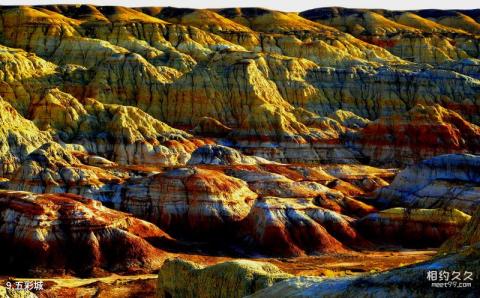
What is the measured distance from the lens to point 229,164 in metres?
91.2

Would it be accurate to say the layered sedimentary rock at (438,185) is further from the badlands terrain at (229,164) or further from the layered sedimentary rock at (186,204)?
the layered sedimentary rock at (186,204)

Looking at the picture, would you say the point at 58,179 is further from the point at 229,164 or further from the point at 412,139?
the point at 412,139

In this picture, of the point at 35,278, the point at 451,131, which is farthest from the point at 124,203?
the point at 451,131

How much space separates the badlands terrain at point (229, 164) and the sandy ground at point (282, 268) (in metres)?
0.21

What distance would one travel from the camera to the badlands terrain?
57531 millimetres

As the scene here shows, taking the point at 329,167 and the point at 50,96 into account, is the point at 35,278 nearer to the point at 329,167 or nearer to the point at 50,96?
the point at 329,167

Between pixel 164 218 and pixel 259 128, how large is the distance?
141ft

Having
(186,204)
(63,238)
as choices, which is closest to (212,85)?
(186,204)

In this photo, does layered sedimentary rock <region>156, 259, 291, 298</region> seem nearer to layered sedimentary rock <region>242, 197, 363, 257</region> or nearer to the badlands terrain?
the badlands terrain

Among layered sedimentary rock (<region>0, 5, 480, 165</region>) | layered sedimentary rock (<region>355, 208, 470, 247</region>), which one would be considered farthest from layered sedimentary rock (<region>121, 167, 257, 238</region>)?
layered sedimentary rock (<region>0, 5, 480, 165</region>)

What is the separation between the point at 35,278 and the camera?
57500 millimetres

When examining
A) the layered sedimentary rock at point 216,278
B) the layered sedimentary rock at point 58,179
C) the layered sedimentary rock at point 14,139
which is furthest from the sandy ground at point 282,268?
the layered sedimentary rock at point 14,139

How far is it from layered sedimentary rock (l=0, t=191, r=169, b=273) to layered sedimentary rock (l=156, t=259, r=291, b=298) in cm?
1677

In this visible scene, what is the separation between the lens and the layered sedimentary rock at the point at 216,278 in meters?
35.8
